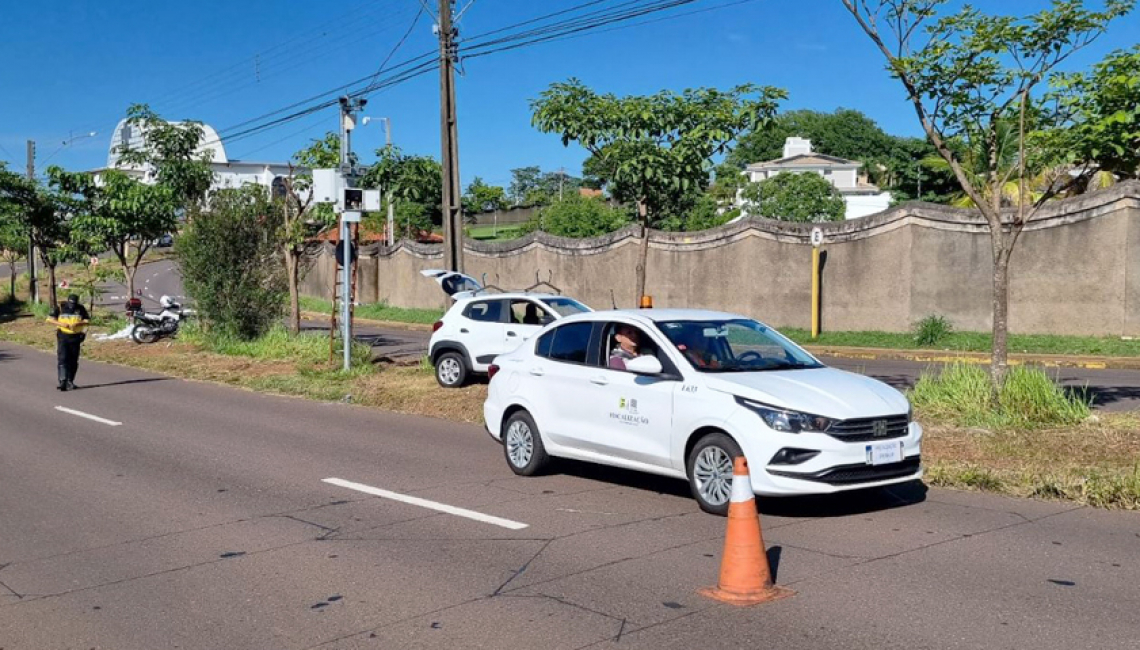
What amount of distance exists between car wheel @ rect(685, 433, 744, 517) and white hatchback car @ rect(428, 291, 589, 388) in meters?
8.10

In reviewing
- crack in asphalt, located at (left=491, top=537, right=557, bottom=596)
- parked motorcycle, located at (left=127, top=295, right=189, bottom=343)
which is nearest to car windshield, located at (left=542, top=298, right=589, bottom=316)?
crack in asphalt, located at (left=491, top=537, right=557, bottom=596)

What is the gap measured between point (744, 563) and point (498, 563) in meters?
1.72

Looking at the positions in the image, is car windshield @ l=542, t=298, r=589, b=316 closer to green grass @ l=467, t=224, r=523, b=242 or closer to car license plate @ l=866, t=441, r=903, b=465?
car license plate @ l=866, t=441, r=903, b=465

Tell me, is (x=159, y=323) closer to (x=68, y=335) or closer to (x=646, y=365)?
(x=68, y=335)

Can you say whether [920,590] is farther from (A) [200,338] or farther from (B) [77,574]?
(A) [200,338]

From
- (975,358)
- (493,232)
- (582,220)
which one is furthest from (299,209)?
(493,232)

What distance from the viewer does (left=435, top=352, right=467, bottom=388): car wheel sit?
17.1 metres

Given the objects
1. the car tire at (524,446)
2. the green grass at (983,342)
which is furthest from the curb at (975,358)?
the car tire at (524,446)

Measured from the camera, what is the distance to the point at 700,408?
8.59 m

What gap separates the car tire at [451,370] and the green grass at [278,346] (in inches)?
115

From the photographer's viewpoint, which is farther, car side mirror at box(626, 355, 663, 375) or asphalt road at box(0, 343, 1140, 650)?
car side mirror at box(626, 355, 663, 375)

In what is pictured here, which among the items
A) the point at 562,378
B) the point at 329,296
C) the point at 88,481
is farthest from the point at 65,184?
the point at 562,378

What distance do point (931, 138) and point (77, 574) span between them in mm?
9540

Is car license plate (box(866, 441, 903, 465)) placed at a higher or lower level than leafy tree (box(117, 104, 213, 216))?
lower
